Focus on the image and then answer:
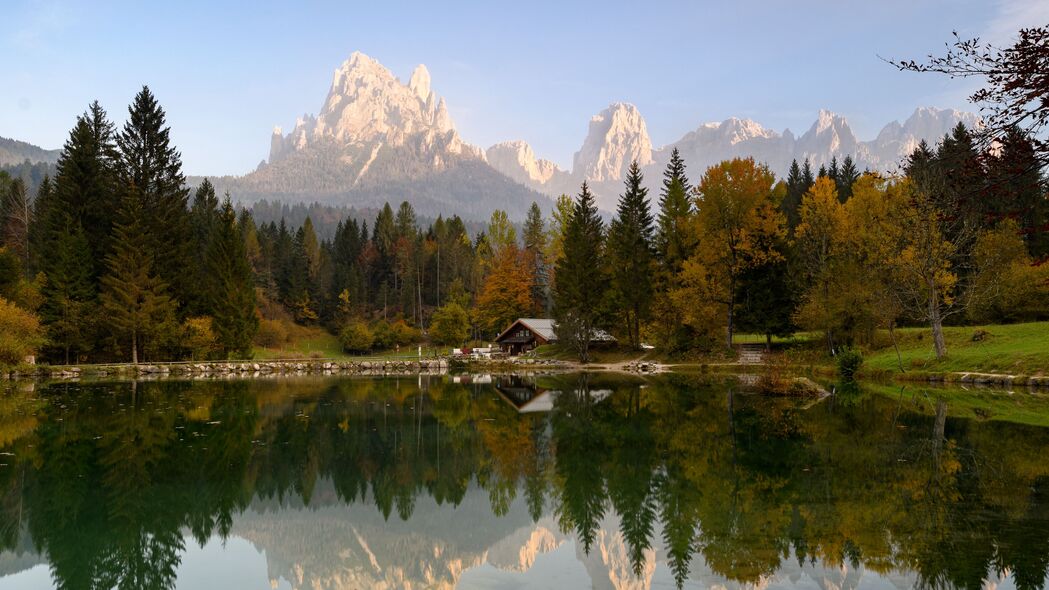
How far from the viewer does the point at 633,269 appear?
56.2 metres

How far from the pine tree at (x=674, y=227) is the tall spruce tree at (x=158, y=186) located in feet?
127

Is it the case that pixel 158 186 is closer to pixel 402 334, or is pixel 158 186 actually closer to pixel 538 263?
pixel 402 334

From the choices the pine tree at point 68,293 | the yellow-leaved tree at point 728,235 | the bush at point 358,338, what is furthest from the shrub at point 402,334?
the yellow-leaved tree at point 728,235

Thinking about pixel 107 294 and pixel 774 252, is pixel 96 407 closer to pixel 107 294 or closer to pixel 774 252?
pixel 107 294

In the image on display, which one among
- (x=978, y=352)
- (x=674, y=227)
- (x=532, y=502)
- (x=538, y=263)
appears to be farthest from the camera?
(x=538, y=263)

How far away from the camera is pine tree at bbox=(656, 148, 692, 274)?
54500mm

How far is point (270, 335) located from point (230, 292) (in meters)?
20.5

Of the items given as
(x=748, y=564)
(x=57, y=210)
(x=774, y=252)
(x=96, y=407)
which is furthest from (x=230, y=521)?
(x=57, y=210)

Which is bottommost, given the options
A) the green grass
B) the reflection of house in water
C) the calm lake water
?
the reflection of house in water

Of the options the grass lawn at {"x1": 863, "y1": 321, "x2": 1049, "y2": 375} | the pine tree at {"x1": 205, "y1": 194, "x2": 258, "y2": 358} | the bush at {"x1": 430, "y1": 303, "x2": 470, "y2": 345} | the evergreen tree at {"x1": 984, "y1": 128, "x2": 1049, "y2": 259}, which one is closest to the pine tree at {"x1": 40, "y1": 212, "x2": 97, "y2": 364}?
the pine tree at {"x1": 205, "y1": 194, "x2": 258, "y2": 358}

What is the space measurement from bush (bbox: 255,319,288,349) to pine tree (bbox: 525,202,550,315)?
29.1 m

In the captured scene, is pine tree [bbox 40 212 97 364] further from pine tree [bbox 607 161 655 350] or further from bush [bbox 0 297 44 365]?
pine tree [bbox 607 161 655 350]

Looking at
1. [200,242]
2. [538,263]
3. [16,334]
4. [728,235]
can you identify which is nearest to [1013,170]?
[728,235]

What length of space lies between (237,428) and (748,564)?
16.0 meters
